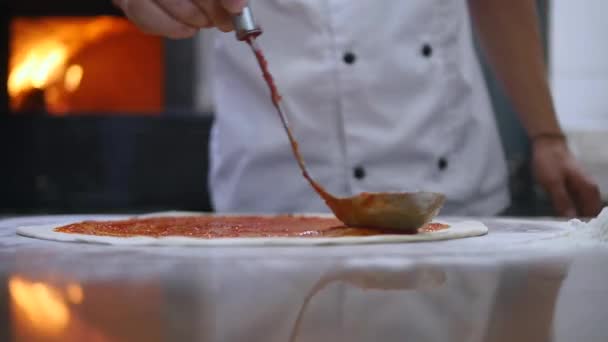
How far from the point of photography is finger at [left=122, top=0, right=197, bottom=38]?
3.22 ft

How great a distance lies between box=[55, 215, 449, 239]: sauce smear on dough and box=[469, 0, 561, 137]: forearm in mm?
454

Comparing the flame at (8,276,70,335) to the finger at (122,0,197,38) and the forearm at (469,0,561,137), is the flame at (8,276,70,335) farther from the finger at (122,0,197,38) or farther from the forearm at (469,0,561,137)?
the forearm at (469,0,561,137)

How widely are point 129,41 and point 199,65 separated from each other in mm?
277

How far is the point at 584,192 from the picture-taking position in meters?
1.28

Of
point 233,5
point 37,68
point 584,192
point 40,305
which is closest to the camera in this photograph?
point 40,305

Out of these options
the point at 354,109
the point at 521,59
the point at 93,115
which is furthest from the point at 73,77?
the point at 521,59

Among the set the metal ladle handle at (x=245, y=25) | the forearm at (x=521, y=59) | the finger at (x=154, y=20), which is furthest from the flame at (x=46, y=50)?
the metal ladle handle at (x=245, y=25)

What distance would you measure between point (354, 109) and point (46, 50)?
1.82 m

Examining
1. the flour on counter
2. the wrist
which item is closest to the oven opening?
the wrist

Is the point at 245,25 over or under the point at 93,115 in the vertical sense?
over

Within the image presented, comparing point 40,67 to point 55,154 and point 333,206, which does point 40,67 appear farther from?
point 333,206

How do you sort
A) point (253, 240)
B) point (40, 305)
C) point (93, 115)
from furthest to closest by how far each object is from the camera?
1. point (93, 115)
2. point (253, 240)
3. point (40, 305)

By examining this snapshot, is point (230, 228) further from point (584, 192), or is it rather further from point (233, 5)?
point (584, 192)

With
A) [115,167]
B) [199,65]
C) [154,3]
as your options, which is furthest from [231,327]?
[199,65]
